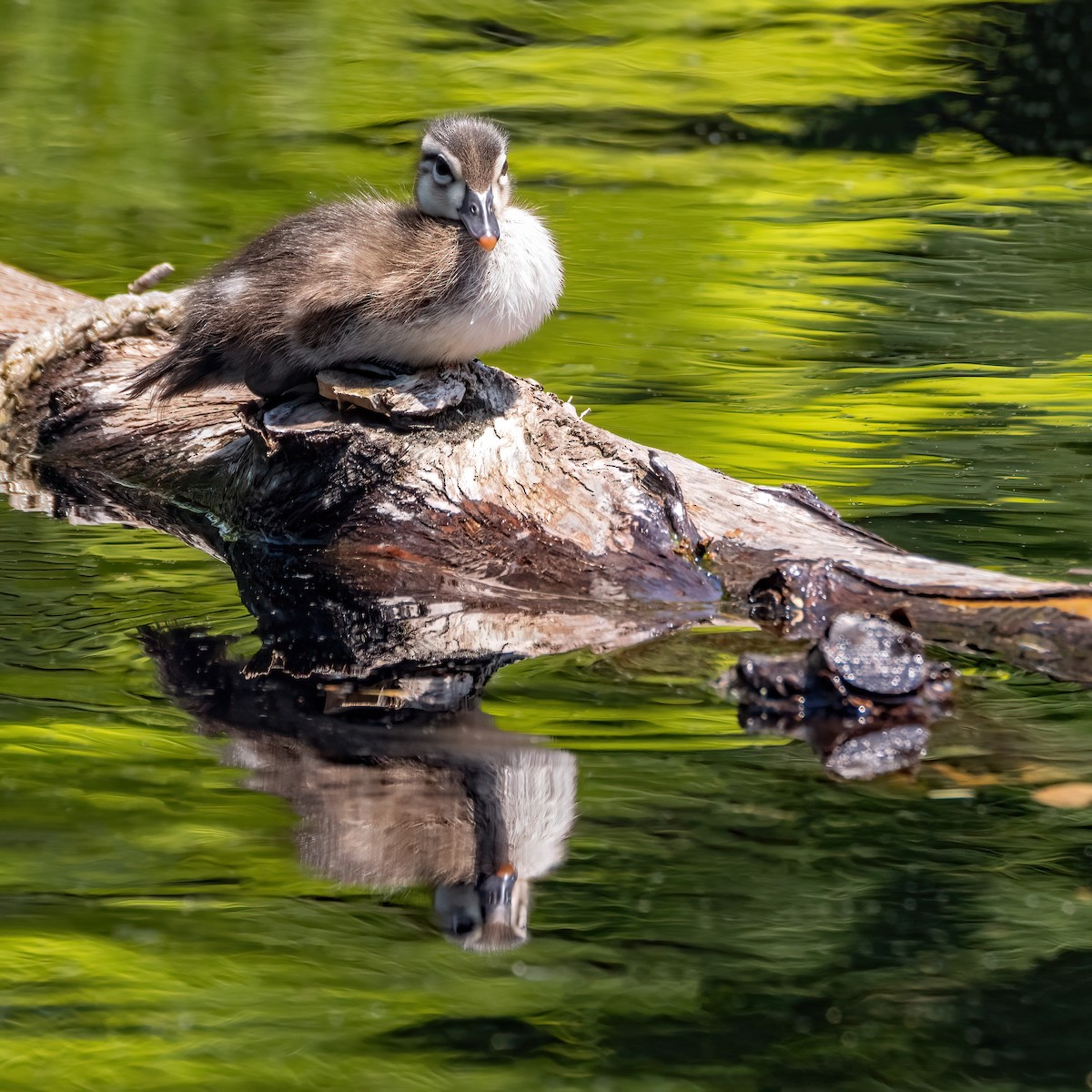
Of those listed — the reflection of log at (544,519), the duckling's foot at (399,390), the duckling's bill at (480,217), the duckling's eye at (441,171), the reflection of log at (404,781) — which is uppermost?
the duckling's eye at (441,171)

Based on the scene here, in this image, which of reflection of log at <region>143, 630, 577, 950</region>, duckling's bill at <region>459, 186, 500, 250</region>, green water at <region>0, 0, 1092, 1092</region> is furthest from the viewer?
duckling's bill at <region>459, 186, 500, 250</region>

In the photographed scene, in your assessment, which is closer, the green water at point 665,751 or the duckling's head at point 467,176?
the green water at point 665,751

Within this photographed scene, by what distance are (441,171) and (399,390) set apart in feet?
2.19

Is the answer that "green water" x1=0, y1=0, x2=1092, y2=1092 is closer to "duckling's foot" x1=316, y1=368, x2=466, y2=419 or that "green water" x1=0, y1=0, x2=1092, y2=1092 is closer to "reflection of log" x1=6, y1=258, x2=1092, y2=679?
"reflection of log" x1=6, y1=258, x2=1092, y2=679

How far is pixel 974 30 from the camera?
16.5 m

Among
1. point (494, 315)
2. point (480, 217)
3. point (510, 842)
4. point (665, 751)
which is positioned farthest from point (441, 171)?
point (510, 842)

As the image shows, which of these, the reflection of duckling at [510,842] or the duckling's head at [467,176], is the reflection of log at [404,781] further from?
the duckling's head at [467,176]

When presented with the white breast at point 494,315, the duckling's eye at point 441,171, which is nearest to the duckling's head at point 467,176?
the duckling's eye at point 441,171

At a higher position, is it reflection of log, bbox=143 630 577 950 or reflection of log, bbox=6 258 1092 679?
reflection of log, bbox=6 258 1092 679

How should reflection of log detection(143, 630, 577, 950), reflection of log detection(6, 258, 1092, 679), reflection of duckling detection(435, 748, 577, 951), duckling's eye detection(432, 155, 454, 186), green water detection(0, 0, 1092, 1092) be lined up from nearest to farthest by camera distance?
green water detection(0, 0, 1092, 1092), reflection of duckling detection(435, 748, 577, 951), reflection of log detection(143, 630, 577, 950), reflection of log detection(6, 258, 1092, 679), duckling's eye detection(432, 155, 454, 186)

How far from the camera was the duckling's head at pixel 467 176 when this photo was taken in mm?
5105

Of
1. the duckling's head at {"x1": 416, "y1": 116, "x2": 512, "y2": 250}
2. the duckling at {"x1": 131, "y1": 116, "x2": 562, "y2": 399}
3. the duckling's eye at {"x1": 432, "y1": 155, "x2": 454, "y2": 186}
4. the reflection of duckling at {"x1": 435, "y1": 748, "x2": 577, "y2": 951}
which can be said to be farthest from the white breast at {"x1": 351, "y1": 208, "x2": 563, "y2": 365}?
the reflection of duckling at {"x1": 435, "y1": 748, "x2": 577, "y2": 951}

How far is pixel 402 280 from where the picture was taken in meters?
5.15

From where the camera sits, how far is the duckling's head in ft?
16.8
